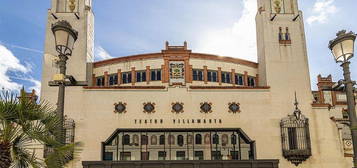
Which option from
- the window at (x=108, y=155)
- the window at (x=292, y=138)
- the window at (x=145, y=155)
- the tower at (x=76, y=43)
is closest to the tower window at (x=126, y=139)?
the window at (x=108, y=155)

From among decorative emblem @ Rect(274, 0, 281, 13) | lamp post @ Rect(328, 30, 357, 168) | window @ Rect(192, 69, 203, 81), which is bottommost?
lamp post @ Rect(328, 30, 357, 168)

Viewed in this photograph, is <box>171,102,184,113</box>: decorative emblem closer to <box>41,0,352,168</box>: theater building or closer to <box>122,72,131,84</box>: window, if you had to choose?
<box>41,0,352,168</box>: theater building

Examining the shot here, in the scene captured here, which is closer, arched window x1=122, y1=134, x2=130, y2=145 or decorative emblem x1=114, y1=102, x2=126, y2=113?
decorative emblem x1=114, y1=102, x2=126, y2=113

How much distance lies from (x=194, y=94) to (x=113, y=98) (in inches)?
309

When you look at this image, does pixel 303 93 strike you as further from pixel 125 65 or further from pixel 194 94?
pixel 125 65

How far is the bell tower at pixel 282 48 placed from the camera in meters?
40.0

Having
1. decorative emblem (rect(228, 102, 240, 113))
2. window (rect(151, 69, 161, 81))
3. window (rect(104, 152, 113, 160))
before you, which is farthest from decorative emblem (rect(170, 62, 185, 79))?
window (rect(104, 152, 113, 160))

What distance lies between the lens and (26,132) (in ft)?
39.7

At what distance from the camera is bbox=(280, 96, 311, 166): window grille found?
122ft

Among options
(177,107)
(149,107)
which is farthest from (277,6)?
(149,107)

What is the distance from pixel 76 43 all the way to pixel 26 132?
97.7 ft

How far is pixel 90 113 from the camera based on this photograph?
125 ft

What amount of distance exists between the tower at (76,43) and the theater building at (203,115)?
101mm

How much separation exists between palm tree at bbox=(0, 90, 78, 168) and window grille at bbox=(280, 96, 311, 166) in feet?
94.7
